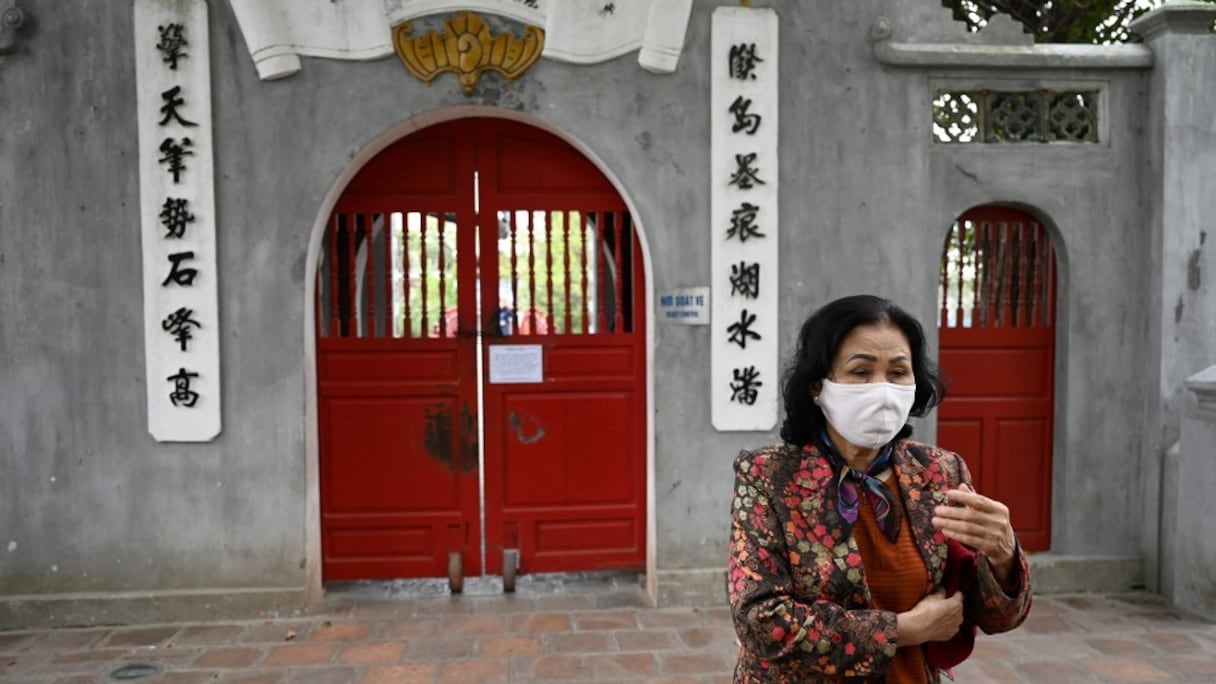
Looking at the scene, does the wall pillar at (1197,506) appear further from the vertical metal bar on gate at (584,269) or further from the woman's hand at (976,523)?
the woman's hand at (976,523)

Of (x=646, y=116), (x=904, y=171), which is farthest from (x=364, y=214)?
(x=904, y=171)

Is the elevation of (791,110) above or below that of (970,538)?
above

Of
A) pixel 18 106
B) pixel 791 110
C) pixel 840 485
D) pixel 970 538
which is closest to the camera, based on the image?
pixel 970 538

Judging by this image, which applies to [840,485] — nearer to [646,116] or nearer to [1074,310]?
[646,116]

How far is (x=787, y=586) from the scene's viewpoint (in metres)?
1.81

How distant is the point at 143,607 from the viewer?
4.80m

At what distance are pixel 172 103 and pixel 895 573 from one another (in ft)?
15.1

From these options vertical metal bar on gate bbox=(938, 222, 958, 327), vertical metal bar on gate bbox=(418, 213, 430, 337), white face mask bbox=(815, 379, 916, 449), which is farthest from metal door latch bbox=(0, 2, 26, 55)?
vertical metal bar on gate bbox=(938, 222, 958, 327)

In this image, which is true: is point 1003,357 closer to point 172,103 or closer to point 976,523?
point 976,523

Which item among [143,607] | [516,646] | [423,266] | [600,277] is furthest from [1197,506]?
[143,607]

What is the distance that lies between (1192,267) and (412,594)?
17.2 ft

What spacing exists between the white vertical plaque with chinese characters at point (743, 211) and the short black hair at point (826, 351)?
115 inches

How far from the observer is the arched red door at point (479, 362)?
207 inches

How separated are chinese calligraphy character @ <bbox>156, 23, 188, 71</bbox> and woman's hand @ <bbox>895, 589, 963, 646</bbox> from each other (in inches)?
187
